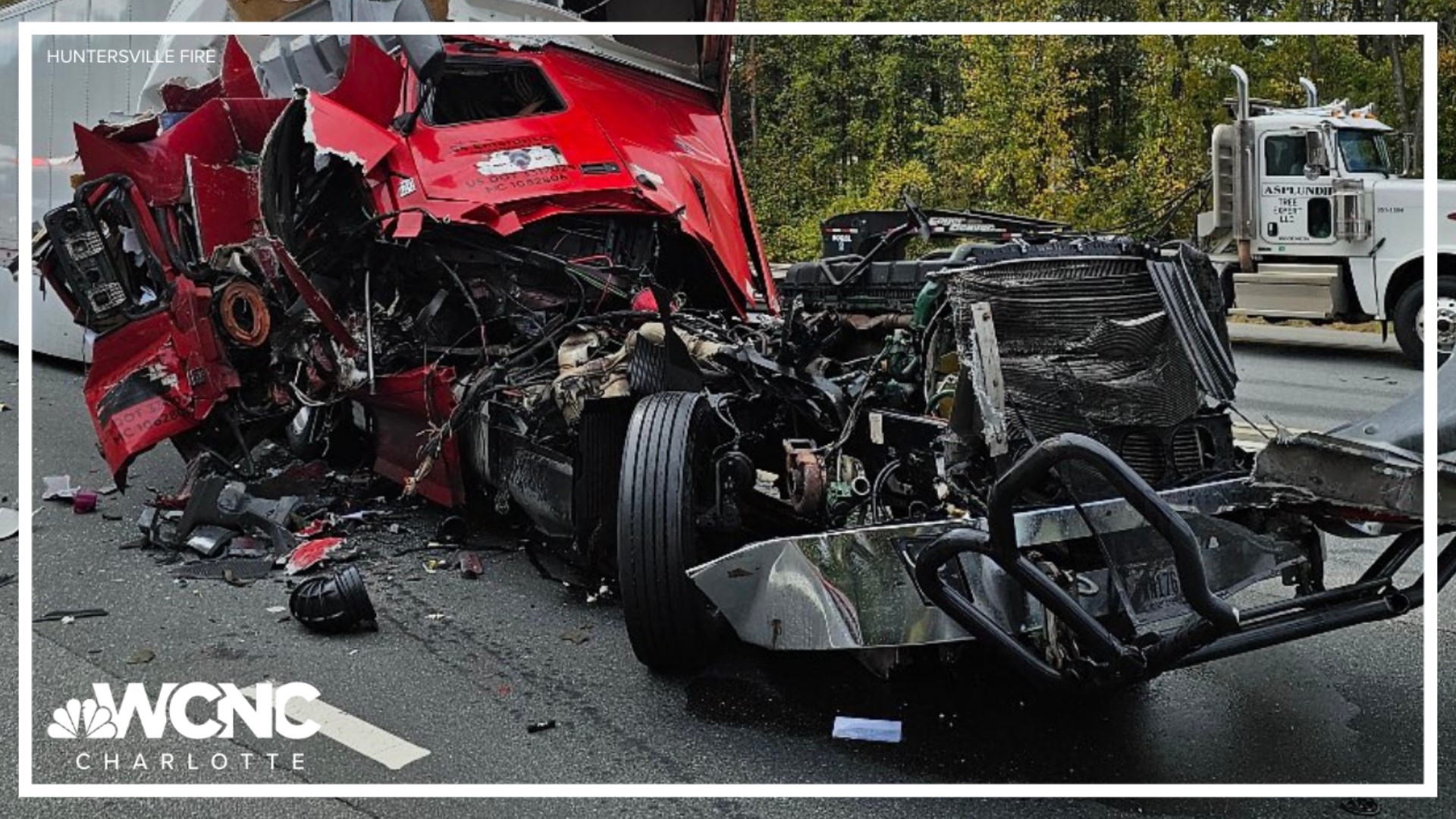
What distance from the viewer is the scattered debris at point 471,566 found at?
5.12m

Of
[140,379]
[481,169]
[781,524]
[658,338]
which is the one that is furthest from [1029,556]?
[140,379]

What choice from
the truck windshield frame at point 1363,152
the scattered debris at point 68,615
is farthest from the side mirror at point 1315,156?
the scattered debris at point 68,615

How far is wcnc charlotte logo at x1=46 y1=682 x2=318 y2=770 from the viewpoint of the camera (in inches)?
139

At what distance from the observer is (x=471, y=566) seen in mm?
5172

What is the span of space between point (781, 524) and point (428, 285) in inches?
107

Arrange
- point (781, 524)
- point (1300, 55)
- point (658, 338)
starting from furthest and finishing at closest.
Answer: point (1300, 55)
point (658, 338)
point (781, 524)

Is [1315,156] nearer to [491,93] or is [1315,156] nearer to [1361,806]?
[491,93]

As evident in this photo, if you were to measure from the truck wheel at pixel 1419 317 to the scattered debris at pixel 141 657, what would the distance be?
1044 centimetres

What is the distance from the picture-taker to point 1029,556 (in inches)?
118

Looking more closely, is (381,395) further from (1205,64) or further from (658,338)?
(1205,64)

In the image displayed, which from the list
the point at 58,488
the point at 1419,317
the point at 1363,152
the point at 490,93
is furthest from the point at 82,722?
the point at 1363,152

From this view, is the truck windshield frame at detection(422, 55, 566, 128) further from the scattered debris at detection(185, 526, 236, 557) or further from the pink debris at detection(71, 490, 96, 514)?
the pink debris at detection(71, 490, 96, 514)

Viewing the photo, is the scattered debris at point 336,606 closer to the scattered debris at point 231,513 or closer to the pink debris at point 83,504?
the scattered debris at point 231,513

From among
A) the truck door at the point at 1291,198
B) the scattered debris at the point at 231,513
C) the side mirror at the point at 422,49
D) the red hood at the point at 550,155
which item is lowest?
the scattered debris at the point at 231,513
